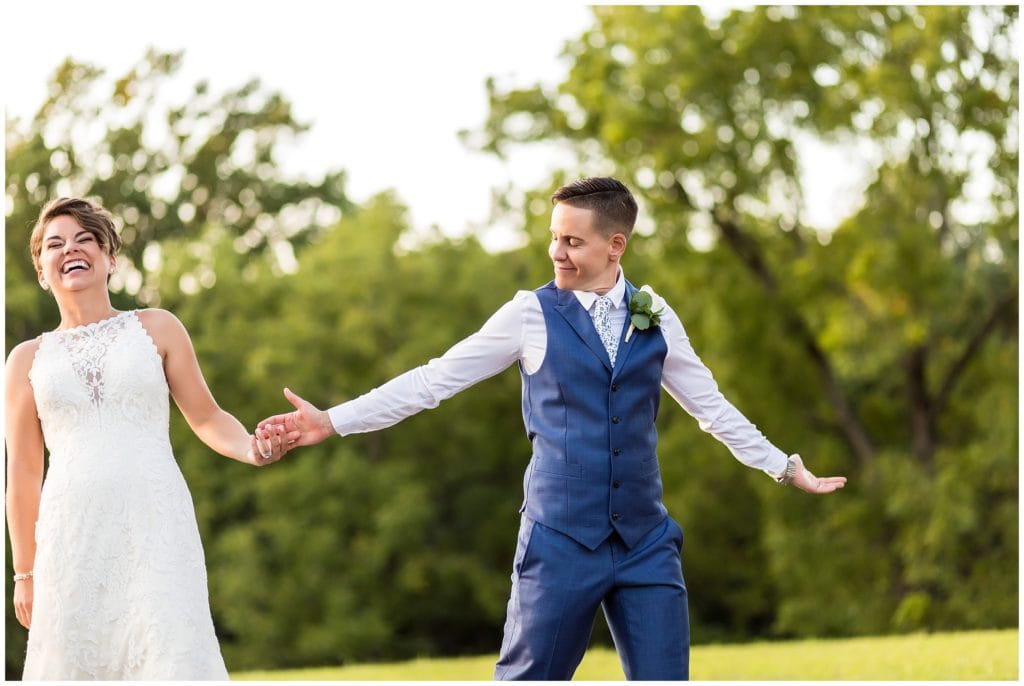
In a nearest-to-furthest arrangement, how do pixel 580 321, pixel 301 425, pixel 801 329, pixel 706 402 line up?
pixel 580 321, pixel 301 425, pixel 706 402, pixel 801 329

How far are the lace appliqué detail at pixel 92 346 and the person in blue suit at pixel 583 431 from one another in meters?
0.54

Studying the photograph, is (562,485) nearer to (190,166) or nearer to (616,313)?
(616,313)

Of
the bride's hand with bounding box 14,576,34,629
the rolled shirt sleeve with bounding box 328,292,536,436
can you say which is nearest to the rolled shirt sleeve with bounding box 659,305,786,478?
the rolled shirt sleeve with bounding box 328,292,536,436

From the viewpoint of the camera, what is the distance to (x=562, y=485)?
3.82m

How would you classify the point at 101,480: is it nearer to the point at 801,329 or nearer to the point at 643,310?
the point at 643,310

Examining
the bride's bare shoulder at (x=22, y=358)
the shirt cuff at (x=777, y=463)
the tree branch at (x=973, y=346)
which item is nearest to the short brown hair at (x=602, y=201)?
the shirt cuff at (x=777, y=463)

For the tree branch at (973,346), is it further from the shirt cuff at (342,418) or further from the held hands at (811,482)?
the shirt cuff at (342,418)

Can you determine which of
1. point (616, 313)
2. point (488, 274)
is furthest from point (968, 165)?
point (616, 313)

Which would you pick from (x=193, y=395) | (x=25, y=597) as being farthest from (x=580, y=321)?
(x=25, y=597)

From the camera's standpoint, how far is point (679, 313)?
2120 cm

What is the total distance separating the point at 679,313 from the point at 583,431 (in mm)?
17576

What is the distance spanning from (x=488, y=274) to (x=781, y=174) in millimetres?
7949

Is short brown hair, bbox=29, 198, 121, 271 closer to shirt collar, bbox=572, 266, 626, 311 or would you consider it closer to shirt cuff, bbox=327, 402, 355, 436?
shirt cuff, bbox=327, 402, 355, 436

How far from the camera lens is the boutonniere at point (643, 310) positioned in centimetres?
394
